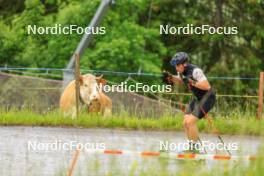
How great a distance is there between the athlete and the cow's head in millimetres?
5134

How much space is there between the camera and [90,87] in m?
21.5

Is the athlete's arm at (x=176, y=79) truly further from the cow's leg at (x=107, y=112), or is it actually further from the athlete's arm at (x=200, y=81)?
the cow's leg at (x=107, y=112)

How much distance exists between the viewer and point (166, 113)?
21.6 m

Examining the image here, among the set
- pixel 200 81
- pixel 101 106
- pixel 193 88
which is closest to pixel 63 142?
pixel 193 88

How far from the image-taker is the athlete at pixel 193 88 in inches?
632

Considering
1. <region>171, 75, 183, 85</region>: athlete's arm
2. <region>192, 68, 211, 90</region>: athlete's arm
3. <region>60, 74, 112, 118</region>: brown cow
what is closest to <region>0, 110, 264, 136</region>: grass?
<region>60, 74, 112, 118</region>: brown cow

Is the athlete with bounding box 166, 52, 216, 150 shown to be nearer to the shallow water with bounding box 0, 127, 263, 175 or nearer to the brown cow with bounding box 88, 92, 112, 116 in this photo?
the shallow water with bounding box 0, 127, 263, 175

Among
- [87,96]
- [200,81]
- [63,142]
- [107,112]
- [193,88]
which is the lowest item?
[63,142]

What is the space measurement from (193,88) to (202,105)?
1.03ft

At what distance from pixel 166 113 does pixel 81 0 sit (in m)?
13.6

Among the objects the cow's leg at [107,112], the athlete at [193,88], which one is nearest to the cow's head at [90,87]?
the cow's leg at [107,112]

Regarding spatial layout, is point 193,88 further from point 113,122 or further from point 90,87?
point 90,87

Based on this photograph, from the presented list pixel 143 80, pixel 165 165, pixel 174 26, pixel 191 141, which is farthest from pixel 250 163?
pixel 174 26

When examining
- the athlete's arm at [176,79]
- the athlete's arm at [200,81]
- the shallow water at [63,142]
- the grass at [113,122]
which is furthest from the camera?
the grass at [113,122]
